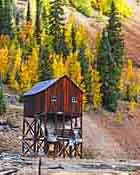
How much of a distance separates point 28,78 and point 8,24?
24458 millimetres

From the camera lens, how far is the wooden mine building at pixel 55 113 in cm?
5706

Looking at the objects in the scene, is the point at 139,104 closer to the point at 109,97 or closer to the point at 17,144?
the point at 109,97

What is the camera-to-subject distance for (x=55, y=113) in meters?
56.9

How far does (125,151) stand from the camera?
235 feet

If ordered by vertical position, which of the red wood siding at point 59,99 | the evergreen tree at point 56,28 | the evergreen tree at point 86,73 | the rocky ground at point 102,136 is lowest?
the rocky ground at point 102,136

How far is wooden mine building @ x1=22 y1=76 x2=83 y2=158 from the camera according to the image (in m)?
57.1

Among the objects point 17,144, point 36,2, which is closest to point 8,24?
point 36,2

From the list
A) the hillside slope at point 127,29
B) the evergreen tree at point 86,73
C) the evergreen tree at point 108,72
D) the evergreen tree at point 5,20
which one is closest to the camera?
the evergreen tree at point 86,73

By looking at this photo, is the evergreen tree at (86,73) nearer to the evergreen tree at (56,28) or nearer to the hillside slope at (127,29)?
the evergreen tree at (56,28)

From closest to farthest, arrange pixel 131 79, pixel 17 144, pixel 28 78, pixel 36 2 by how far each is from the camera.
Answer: pixel 17 144
pixel 28 78
pixel 131 79
pixel 36 2

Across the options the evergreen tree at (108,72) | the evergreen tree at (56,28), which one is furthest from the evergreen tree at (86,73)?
the evergreen tree at (56,28)

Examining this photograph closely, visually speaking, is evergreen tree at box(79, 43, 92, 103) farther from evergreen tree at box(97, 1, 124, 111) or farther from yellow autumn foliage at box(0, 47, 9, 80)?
yellow autumn foliage at box(0, 47, 9, 80)

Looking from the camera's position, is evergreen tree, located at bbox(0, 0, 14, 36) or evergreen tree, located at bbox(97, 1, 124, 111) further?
evergreen tree, located at bbox(0, 0, 14, 36)

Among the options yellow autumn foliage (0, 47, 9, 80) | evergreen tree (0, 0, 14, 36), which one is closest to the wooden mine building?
yellow autumn foliage (0, 47, 9, 80)
